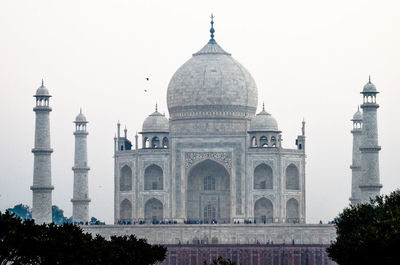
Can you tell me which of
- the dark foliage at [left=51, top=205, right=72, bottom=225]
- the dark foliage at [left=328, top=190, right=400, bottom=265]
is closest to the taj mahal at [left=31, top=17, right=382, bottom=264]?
the dark foliage at [left=328, top=190, right=400, bottom=265]

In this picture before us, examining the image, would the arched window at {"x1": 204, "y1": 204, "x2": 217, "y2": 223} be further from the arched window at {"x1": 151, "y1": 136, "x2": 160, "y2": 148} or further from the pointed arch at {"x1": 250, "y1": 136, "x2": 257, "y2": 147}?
the arched window at {"x1": 151, "y1": 136, "x2": 160, "y2": 148}

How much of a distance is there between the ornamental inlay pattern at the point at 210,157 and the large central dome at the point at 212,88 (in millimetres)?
3175

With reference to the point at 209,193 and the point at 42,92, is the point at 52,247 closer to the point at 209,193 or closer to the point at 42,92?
the point at 42,92

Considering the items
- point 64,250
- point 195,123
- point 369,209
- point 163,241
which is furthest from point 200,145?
point 64,250

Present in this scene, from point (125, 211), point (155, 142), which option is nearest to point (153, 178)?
point (125, 211)

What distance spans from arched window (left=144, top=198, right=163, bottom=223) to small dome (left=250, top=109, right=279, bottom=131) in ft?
22.4

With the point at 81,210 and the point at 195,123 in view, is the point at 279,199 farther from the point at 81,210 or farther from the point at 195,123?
the point at 81,210

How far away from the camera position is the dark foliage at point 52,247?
35.2 meters

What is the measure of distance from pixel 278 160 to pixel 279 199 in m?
2.17

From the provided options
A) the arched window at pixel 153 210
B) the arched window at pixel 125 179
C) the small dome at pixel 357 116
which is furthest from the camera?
the small dome at pixel 357 116

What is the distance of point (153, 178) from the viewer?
69.0 meters

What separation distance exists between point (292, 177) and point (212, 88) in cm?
694

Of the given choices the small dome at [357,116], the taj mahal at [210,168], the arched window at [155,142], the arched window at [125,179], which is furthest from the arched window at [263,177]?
the small dome at [357,116]

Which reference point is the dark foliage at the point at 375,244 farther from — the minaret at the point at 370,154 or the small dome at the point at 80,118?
the small dome at the point at 80,118
